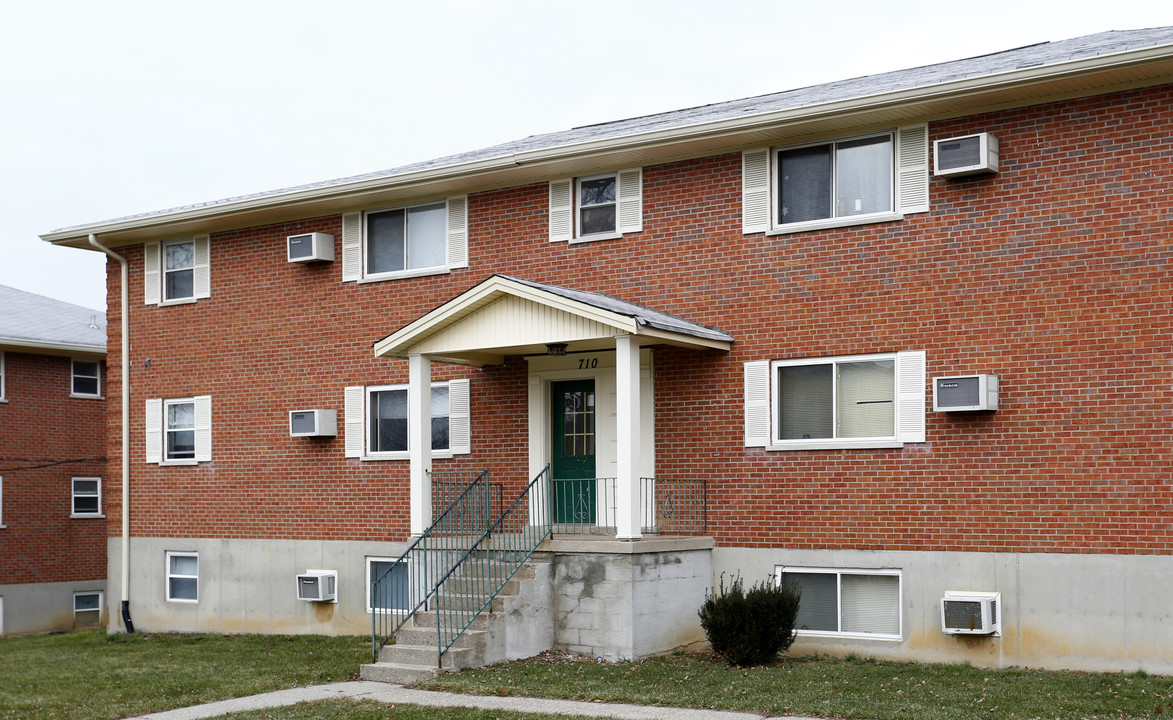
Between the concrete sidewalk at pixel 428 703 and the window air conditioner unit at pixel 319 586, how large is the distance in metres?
4.62

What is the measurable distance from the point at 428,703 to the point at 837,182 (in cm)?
741

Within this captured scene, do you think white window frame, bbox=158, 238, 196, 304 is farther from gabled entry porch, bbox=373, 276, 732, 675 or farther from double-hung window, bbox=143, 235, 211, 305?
gabled entry porch, bbox=373, 276, 732, 675

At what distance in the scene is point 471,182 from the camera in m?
16.7

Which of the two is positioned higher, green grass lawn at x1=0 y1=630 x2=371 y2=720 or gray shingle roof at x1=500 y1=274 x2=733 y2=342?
gray shingle roof at x1=500 y1=274 x2=733 y2=342

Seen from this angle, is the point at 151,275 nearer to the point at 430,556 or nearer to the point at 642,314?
the point at 430,556

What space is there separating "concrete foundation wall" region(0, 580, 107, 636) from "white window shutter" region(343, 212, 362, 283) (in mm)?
12254

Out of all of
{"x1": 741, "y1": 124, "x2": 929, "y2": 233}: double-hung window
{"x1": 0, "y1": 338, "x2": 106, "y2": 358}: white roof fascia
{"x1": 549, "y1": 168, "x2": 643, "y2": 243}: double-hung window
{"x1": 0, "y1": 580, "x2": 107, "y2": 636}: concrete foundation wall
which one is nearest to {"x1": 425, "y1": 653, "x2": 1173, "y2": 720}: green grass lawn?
{"x1": 741, "y1": 124, "x2": 929, "y2": 233}: double-hung window

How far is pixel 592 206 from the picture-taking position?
1617 cm

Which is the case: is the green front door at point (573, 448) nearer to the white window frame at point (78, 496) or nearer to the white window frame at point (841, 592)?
the white window frame at point (841, 592)

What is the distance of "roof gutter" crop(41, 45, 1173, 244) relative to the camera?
12336 mm

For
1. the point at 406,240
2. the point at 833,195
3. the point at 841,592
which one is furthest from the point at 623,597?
the point at 406,240

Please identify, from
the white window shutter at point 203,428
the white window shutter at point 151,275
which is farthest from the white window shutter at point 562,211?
the white window shutter at point 151,275

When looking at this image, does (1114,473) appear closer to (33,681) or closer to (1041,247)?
(1041,247)

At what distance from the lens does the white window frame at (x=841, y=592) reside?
13.7m
